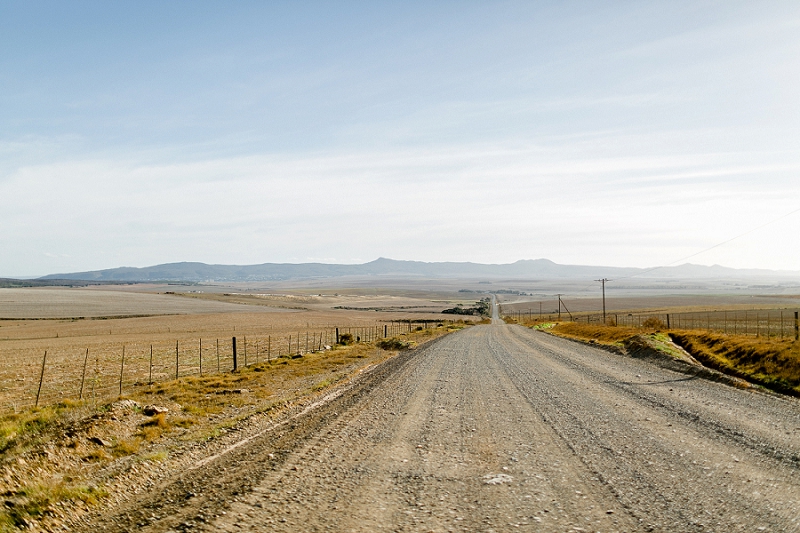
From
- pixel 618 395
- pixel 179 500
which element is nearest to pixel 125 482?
pixel 179 500

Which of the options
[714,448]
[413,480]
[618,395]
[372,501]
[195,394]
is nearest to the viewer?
[372,501]

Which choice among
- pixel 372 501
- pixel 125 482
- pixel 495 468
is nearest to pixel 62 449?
pixel 125 482

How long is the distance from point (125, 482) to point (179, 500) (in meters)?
1.63

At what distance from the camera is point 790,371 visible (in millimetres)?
17609

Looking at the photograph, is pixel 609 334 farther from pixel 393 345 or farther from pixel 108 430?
pixel 108 430

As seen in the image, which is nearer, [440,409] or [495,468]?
[495,468]

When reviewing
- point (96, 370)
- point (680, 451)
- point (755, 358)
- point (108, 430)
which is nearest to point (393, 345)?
point (96, 370)

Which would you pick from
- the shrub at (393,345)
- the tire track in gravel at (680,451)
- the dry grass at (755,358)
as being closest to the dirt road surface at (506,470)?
the tire track in gravel at (680,451)

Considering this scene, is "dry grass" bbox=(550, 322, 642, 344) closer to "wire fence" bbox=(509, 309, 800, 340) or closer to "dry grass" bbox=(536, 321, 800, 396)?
"wire fence" bbox=(509, 309, 800, 340)

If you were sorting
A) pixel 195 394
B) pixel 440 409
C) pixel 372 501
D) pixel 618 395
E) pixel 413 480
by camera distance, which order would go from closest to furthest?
1. pixel 372 501
2. pixel 413 480
3. pixel 440 409
4. pixel 618 395
5. pixel 195 394

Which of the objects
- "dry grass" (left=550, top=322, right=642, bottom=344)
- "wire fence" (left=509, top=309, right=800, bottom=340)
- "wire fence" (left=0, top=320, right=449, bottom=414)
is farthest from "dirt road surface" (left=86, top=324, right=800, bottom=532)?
"dry grass" (left=550, top=322, right=642, bottom=344)

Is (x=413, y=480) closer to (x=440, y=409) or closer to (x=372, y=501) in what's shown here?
(x=372, y=501)

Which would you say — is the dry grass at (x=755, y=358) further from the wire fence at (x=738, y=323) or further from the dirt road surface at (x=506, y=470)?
the wire fence at (x=738, y=323)

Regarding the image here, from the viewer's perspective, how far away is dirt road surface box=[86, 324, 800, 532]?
6957mm
